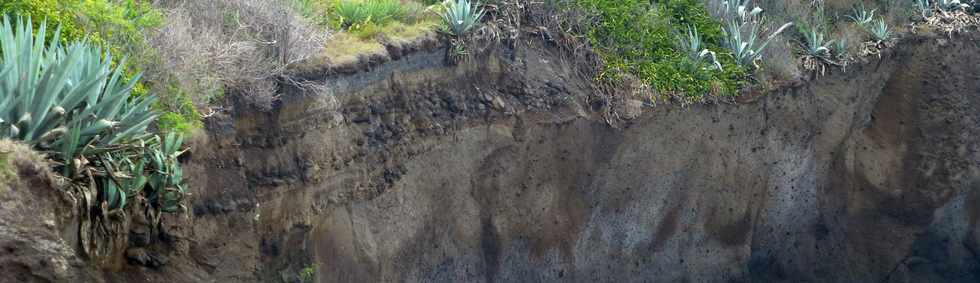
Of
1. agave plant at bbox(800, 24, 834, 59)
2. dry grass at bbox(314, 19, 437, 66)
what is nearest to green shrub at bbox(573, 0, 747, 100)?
agave plant at bbox(800, 24, 834, 59)

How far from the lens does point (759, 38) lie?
14570mm

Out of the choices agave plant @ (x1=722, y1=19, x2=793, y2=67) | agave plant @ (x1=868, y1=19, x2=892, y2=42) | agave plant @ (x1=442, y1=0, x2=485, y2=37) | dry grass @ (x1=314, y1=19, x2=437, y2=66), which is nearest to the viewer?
dry grass @ (x1=314, y1=19, x2=437, y2=66)

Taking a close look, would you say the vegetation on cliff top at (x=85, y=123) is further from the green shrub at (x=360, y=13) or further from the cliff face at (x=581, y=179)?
the green shrub at (x=360, y=13)

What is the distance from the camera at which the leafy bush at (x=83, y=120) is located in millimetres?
6660

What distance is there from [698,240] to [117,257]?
8.55 metres

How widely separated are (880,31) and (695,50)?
3.30 m

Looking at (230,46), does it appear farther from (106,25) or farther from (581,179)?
(581,179)

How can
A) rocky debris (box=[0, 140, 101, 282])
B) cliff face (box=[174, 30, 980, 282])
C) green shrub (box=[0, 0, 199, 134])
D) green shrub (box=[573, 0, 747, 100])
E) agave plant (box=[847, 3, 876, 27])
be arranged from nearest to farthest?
rocky debris (box=[0, 140, 101, 282]) < green shrub (box=[0, 0, 199, 134]) < cliff face (box=[174, 30, 980, 282]) < green shrub (box=[573, 0, 747, 100]) < agave plant (box=[847, 3, 876, 27])

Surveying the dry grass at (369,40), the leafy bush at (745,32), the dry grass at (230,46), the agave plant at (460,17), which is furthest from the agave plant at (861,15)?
the dry grass at (230,46)

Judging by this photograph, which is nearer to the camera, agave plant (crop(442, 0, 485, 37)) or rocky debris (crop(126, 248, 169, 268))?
rocky debris (crop(126, 248, 169, 268))

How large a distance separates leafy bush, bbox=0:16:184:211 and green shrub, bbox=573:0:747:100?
637cm

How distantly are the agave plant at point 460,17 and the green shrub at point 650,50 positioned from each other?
190 centimetres

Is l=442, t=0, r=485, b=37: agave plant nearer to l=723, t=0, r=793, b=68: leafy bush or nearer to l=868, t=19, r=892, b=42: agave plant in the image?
l=723, t=0, r=793, b=68: leafy bush

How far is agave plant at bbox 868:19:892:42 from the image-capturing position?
49.8ft
